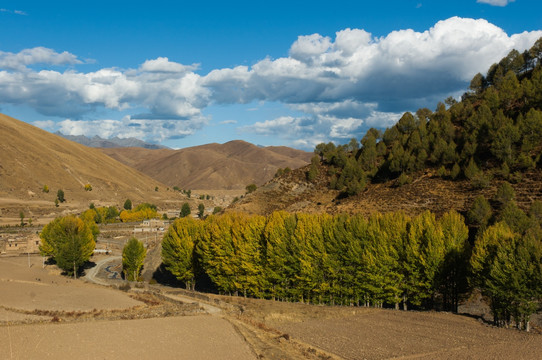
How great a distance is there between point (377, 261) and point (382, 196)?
1469 inches

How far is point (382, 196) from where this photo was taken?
91188 mm

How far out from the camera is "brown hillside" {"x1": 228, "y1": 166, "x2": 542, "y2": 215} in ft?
251

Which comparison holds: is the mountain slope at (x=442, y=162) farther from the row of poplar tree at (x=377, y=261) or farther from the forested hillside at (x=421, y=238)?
the row of poplar tree at (x=377, y=261)

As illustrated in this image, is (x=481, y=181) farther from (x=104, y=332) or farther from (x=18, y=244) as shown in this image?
(x=18, y=244)

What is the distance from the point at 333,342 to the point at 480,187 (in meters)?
54.4

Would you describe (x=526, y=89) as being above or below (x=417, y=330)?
above

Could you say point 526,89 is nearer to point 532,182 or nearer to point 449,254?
point 532,182

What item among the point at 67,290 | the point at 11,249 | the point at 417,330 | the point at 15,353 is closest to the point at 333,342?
the point at 417,330

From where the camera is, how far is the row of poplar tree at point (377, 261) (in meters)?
44.8

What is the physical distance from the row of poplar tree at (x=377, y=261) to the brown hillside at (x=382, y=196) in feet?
63.5

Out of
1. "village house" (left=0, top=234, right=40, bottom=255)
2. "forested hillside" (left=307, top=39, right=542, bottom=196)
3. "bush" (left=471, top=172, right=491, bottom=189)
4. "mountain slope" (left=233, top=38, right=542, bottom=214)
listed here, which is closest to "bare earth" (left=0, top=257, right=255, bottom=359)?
"mountain slope" (left=233, top=38, right=542, bottom=214)

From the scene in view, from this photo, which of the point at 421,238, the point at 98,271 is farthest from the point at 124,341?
the point at 98,271

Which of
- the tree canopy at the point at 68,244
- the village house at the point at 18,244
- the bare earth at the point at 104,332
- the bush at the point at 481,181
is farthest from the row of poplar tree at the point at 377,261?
the village house at the point at 18,244

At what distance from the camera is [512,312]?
146 ft
